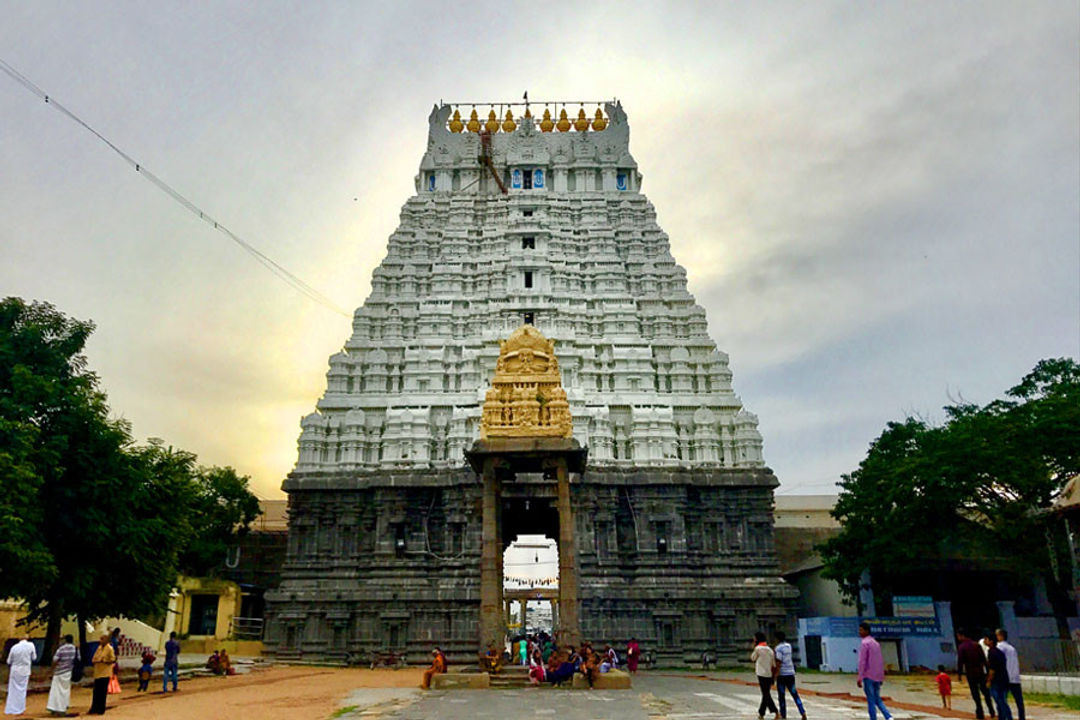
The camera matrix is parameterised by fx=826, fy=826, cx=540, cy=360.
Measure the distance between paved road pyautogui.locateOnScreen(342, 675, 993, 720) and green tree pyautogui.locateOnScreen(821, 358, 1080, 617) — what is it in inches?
574

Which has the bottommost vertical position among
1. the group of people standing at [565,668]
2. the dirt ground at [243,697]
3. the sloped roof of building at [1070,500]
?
the dirt ground at [243,697]

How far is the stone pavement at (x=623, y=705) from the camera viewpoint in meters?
15.4

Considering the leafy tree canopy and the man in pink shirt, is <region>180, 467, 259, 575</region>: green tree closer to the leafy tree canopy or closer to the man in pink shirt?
the leafy tree canopy

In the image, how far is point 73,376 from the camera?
89.7ft

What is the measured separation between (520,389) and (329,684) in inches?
441


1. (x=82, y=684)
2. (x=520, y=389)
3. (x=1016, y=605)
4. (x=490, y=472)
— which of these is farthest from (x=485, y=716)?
(x=1016, y=605)

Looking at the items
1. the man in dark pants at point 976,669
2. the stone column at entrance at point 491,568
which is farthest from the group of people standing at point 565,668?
the man in dark pants at point 976,669

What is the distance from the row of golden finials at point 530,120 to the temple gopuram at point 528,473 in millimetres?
8368

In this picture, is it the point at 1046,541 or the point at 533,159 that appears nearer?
the point at 1046,541

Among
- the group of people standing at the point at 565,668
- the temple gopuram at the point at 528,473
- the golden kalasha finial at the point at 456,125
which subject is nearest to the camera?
the group of people standing at the point at 565,668

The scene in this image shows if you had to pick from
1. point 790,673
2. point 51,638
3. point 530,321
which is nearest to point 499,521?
point 790,673

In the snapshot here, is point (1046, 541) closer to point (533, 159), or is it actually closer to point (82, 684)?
point (82, 684)

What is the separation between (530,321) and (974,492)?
2328cm

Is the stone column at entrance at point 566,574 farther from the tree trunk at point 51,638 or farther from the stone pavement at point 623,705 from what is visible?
the tree trunk at point 51,638
